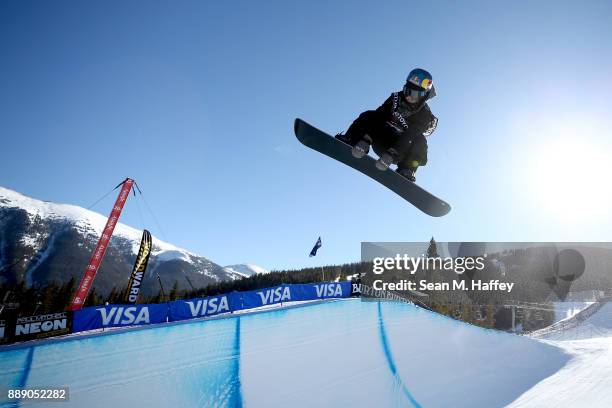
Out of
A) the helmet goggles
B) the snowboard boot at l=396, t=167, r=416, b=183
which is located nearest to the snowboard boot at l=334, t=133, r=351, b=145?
the snowboard boot at l=396, t=167, r=416, b=183

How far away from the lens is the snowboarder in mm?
6012

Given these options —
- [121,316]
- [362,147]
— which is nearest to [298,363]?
[362,147]

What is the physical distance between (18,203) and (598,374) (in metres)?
247

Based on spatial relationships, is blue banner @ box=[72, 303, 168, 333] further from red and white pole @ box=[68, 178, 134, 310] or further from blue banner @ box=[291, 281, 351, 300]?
blue banner @ box=[291, 281, 351, 300]

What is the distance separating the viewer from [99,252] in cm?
2177

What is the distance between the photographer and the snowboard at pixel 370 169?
6.74m

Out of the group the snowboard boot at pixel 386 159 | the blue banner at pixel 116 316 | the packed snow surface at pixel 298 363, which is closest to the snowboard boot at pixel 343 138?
the snowboard boot at pixel 386 159

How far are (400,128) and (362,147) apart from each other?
73 cm

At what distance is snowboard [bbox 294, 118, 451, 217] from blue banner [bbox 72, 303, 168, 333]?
37.7ft

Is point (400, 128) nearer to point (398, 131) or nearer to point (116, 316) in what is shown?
point (398, 131)

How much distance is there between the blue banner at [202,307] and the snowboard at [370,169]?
11287 mm

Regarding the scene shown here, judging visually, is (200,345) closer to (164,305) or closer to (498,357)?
(498,357)

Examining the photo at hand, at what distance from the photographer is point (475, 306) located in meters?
55.1

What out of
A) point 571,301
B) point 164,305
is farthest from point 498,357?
point 571,301
